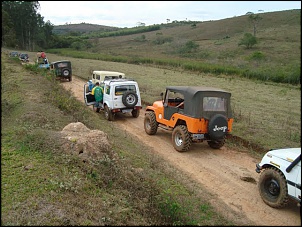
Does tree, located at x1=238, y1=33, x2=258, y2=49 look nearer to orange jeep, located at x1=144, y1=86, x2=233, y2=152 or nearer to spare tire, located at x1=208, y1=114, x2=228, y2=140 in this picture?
orange jeep, located at x1=144, y1=86, x2=233, y2=152

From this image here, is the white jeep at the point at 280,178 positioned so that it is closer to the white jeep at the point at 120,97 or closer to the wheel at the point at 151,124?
the wheel at the point at 151,124

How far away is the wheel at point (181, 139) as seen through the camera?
31.7ft

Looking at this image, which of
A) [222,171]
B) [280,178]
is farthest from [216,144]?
[280,178]

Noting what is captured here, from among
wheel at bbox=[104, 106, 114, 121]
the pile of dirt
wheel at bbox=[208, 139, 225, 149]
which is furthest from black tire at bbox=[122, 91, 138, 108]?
the pile of dirt

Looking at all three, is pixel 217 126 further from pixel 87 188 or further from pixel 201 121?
pixel 87 188

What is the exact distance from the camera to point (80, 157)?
7.23 m

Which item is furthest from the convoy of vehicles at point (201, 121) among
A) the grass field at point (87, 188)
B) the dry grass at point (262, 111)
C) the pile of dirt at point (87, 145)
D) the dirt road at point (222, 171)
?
the pile of dirt at point (87, 145)

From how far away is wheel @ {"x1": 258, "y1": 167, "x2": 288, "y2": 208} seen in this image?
6027 millimetres

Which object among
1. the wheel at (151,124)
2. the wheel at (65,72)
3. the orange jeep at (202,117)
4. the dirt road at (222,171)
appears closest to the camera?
the dirt road at (222,171)

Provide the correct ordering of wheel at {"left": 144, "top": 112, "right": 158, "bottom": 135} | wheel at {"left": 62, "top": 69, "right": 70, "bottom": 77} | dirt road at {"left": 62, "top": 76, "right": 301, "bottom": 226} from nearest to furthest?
dirt road at {"left": 62, "top": 76, "right": 301, "bottom": 226}, wheel at {"left": 144, "top": 112, "right": 158, "bottom": 135}, wheel at {"left": 62, "top": 69, "right": 70, "bottom": 77}

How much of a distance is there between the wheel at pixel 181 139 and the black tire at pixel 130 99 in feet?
13.5

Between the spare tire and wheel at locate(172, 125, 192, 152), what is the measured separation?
77 cm

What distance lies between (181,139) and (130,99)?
4619 millimetres

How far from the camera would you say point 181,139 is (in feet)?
32.5
